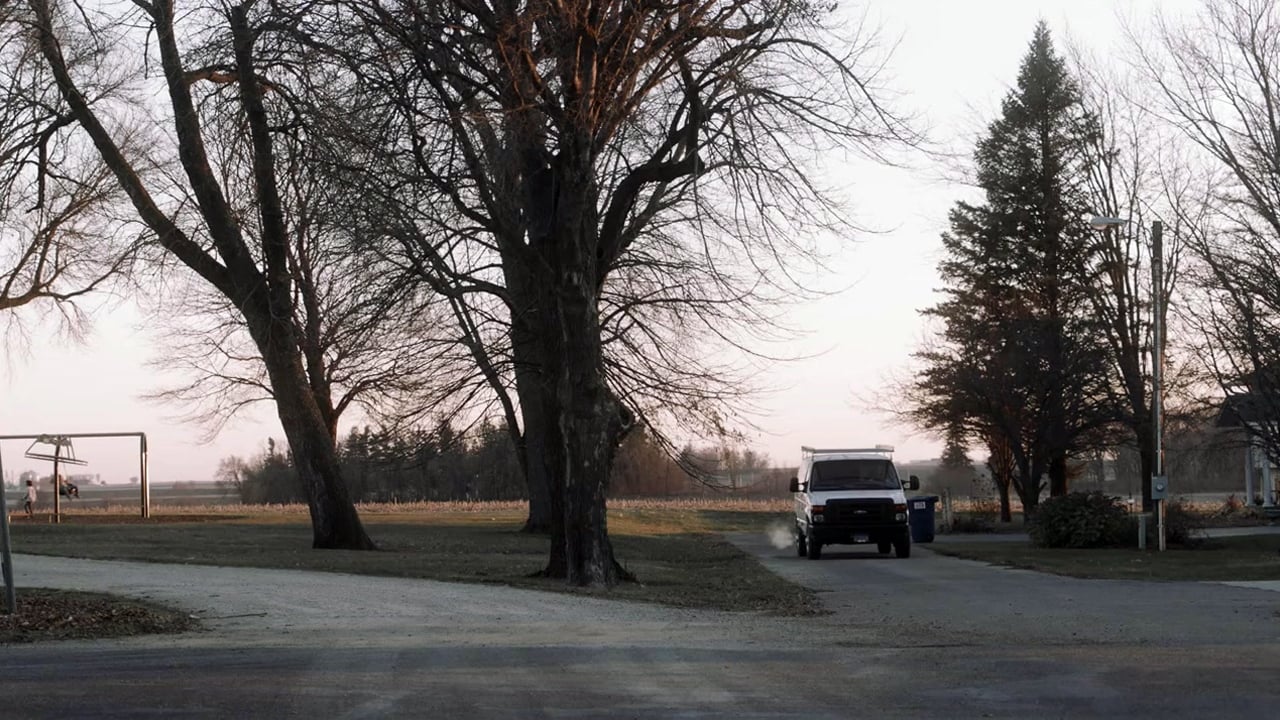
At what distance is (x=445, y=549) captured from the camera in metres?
30.5

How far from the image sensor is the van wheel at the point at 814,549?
99.7 ft

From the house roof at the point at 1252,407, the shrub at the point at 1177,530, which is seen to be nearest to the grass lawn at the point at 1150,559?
the shrub at the point at 1177,530

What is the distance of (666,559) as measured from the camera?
1196 inches

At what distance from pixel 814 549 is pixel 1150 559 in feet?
22.4

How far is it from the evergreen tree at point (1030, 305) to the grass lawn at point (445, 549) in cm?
989

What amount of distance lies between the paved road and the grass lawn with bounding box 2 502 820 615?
1980 millimetres

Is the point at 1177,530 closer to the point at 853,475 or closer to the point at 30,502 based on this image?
the point at 853,475

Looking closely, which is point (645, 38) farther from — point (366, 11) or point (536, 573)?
point (536, 573)

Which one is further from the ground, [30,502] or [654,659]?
[30,502]

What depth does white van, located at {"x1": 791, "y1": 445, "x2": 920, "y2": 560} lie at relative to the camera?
98.4ft

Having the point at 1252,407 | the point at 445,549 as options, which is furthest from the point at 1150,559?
the point at 445,549

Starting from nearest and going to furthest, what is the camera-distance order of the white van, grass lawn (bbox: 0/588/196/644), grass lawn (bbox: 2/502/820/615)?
1. grass lawn (bbox: 0/588/196/644)
2. grass lawn (bbox: 2/502/820/615)
3. the white van

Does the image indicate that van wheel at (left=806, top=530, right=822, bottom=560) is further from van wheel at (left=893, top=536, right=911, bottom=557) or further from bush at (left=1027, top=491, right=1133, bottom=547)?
bush at (left=1027, top=491, right=1133, bottom=547)

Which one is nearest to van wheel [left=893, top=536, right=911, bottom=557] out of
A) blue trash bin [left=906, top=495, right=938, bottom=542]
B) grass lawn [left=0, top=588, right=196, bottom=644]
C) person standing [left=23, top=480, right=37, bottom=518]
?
blue trash bin [left=906, top=495, right=938, bottom=542]
